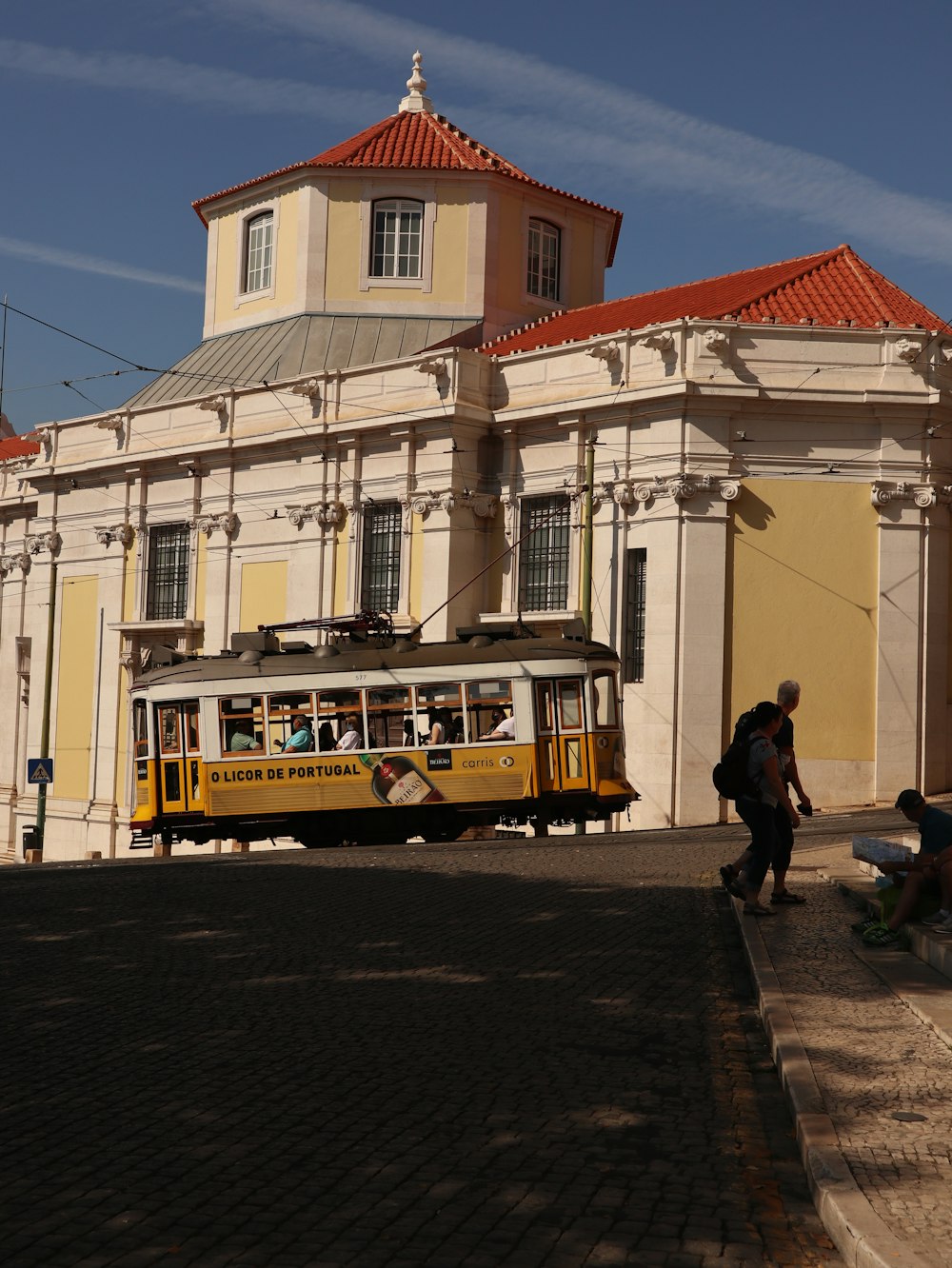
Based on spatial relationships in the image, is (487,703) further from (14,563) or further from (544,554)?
(14,563)

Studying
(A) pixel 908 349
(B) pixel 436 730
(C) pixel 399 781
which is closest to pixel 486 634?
(B) pixel 436 730

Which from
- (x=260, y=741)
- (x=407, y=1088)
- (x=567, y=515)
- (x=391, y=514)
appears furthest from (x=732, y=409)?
(x=407, y=1088)

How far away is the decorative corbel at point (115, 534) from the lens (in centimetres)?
4050

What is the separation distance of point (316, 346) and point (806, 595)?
1479cm

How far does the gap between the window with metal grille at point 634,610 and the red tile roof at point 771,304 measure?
5.04m

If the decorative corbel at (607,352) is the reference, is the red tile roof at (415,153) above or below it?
above

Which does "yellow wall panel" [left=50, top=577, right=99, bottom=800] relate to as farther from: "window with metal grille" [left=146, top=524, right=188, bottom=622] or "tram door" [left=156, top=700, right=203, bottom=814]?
"tram door" [left=156, top=700, right=203, bottom=814]

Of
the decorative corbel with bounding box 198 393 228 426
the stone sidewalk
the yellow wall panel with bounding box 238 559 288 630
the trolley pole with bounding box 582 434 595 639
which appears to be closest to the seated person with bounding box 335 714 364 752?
the trolley pole with bounding box 582 434 595 639

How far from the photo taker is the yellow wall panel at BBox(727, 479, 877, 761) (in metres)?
29.4

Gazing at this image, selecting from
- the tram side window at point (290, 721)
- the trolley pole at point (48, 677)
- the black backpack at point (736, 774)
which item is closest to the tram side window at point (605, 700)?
the tram side window at point (290, 721)

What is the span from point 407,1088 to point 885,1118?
89.7 inches

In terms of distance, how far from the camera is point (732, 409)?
1172 inches

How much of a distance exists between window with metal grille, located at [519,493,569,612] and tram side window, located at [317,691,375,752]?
9123 millimetres

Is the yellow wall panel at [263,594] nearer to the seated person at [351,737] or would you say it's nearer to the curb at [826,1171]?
the seated person at [351,737]
